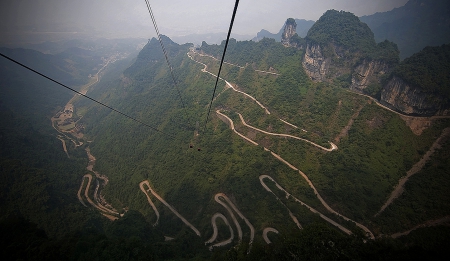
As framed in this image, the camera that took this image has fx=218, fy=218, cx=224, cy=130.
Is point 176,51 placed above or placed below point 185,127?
above

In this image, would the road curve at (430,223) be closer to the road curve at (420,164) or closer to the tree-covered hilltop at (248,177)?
the tree-covered hilltop at (248,177)

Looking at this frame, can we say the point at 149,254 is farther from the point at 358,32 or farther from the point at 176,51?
the point at 176,51

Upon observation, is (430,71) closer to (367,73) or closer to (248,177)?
(367,73)

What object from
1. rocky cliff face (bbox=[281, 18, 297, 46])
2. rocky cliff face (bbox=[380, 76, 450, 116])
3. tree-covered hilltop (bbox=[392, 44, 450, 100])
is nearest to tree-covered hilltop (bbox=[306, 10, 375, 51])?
rocky cliff face (bbox=[281, 18, 297, 46])

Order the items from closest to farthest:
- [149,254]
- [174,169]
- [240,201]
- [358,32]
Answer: [149,254], [240,201], [174,169], [358,32]

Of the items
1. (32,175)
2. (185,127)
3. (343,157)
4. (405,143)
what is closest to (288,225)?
(343,157)

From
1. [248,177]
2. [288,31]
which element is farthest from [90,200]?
[288,31]
